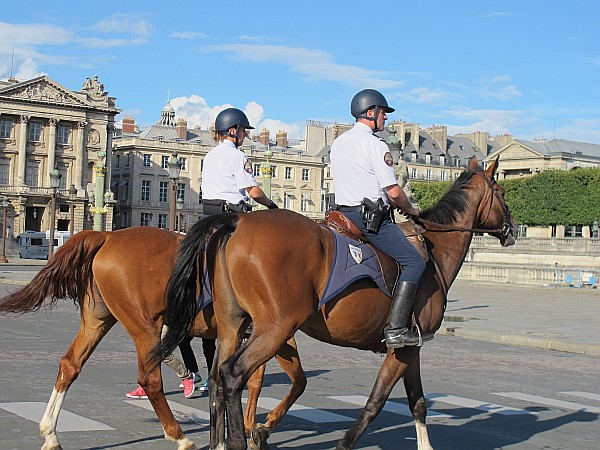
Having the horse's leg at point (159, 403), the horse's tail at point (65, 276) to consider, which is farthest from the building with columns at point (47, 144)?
the horse's leg at point (159, 403)

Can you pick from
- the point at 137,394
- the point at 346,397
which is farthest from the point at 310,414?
the point at 137,394

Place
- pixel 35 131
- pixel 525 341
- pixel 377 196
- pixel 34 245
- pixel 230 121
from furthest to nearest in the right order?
pixel 35 131
pixel 34 245
pixel 525 341
pixel 230 121
pixel 377 196

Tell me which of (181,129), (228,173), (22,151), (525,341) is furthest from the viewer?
(181,129)

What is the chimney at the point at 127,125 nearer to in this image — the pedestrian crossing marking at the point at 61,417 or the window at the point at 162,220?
the window at the point at 162,220

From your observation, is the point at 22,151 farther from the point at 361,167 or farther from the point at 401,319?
the point at 401,319

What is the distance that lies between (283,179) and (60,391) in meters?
111

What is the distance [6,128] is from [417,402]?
334 feet

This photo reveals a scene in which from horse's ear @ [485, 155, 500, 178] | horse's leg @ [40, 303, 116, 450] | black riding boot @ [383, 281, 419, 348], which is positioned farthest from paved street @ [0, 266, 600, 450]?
horse's ear @ [485, 155, 500, 178]

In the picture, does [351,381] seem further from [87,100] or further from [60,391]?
[87,100]

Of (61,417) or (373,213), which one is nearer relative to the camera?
(373,213)

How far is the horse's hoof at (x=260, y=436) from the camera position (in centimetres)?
715

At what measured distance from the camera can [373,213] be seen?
274 inches

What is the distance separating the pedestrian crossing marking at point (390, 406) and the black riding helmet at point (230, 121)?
308 cm

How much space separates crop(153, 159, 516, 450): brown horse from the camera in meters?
6.26
